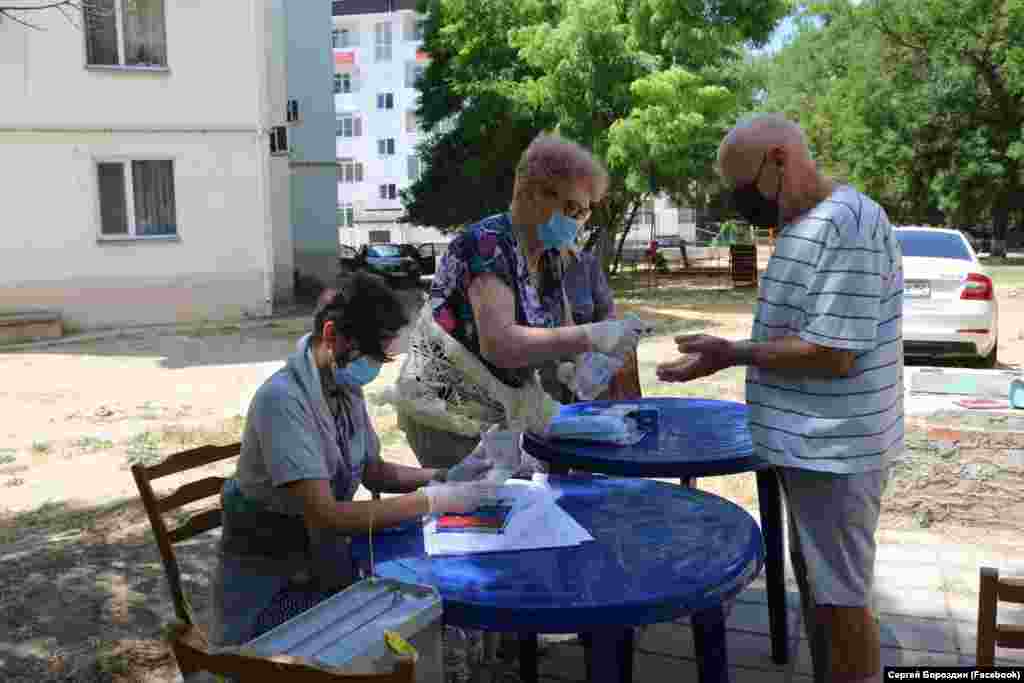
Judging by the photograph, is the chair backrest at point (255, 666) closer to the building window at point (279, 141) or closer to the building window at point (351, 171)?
the building window at point (279, 141)

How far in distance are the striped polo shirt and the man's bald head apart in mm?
161

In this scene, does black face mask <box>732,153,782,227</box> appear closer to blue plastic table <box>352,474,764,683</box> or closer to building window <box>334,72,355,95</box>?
blue plastic table <box>352,474,764,683</box>

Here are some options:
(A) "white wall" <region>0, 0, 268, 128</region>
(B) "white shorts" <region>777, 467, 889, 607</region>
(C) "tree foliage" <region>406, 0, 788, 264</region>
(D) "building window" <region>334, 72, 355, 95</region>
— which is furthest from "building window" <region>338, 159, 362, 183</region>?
(B) "white shorts" <region>777, 467, 889, 607</region>

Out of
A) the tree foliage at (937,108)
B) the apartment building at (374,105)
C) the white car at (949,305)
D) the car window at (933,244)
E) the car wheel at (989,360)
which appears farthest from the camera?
the apartment building at (374,105)

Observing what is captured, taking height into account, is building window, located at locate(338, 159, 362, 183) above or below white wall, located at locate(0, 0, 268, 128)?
above

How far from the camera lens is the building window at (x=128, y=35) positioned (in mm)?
14508

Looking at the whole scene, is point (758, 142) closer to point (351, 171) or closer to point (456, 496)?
point (456, 496)

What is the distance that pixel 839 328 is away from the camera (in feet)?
7.63

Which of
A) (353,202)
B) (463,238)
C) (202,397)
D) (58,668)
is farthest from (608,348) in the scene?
(353,202)

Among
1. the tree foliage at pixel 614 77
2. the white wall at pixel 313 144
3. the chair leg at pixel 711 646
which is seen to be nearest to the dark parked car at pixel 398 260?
the white wall at pixel 313 144

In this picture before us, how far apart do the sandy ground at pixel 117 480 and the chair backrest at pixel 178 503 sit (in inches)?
36.7

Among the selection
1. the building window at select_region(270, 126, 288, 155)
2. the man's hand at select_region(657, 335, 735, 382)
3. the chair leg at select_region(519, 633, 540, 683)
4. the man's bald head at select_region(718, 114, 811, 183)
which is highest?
the building window at select_region(270, 126, 288, 155)

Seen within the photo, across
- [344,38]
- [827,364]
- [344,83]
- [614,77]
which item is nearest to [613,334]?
[827,364]

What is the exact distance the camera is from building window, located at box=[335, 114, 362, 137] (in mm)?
53844
